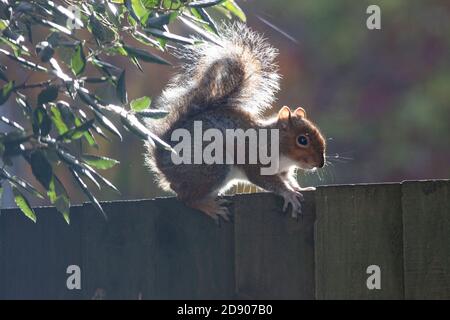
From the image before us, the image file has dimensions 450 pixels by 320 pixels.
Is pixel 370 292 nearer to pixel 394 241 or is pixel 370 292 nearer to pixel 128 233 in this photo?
pixel 394 241

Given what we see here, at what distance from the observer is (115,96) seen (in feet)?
9.60

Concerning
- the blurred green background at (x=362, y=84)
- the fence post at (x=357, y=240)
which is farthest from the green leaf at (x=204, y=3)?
the blurred green background at (x=362, y=84)

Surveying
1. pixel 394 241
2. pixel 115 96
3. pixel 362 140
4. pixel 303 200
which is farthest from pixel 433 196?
pixel 362 140

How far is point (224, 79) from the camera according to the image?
3760mm

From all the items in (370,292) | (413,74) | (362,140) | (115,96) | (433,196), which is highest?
(413,74)

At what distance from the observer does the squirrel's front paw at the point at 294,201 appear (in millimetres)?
2775

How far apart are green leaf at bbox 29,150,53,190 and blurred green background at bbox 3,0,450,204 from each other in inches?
Answer: 297

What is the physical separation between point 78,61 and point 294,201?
2.27 ft

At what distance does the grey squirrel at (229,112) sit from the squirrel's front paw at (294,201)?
0.60 meters

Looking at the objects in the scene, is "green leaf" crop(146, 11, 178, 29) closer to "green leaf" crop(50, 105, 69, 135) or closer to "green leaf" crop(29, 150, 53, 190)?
"green leaf" crop(50, 105, 69, 135)

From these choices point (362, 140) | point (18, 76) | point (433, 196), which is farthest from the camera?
point (362, 140)

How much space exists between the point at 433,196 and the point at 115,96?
986 mm

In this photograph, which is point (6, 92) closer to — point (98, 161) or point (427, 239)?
point (98, 161)

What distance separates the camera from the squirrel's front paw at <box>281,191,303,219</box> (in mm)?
2775
